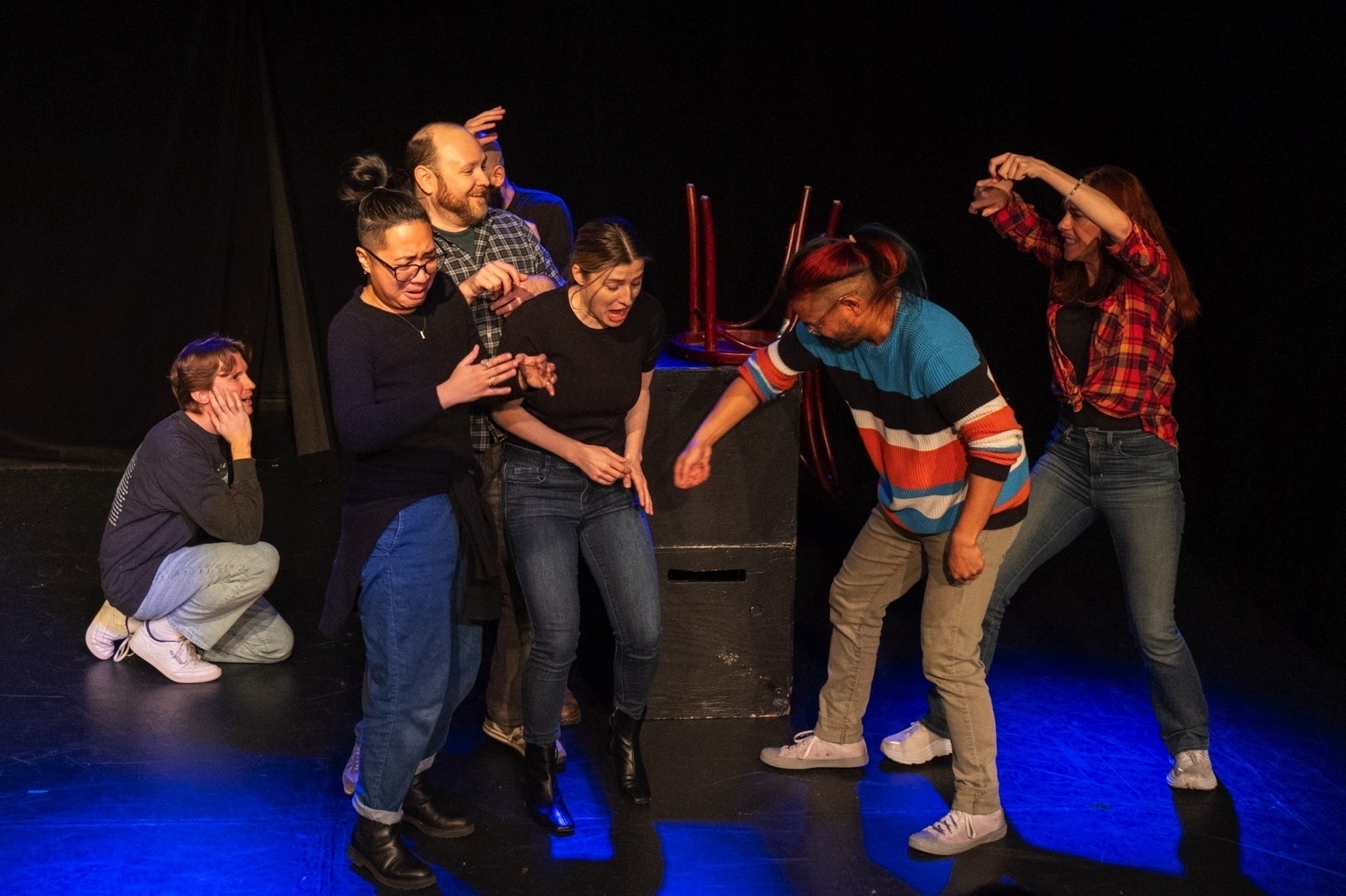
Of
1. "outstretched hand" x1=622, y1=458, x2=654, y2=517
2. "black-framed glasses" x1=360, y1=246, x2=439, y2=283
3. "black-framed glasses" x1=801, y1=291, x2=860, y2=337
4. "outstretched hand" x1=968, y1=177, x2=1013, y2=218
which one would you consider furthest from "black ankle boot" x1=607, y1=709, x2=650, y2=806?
"outstretched hand" x1=968, y1=177, x2=1013, y2=218

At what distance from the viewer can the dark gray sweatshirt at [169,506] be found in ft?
13.3

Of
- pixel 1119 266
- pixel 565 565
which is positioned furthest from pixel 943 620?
pixel 1119 266

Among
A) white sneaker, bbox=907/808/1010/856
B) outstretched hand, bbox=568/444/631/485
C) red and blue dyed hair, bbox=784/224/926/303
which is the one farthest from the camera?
white sneaker, bbox=907/808/1010/856

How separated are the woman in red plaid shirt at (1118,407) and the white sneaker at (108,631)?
257cm

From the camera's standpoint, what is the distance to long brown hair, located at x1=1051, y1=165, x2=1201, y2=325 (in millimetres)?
3295

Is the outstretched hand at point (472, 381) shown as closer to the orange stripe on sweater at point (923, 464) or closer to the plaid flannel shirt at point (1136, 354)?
the orange stripe on sweater at point (923, 464)

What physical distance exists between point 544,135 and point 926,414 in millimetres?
3408

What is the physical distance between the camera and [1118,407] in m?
3.30

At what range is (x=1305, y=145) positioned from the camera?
4496mm

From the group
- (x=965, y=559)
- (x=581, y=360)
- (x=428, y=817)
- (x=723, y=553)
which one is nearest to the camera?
(x=965, y=559)

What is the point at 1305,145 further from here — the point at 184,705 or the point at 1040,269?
the point at 184,705

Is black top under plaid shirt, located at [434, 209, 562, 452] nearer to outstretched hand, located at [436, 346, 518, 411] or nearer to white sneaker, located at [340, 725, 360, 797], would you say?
outstretched hand, located at [436, 346, 518, 411]

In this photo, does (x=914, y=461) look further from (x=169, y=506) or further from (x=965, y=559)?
(x=169, y=506)

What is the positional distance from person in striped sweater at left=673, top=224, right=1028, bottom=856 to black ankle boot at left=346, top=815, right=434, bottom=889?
1045 mm
